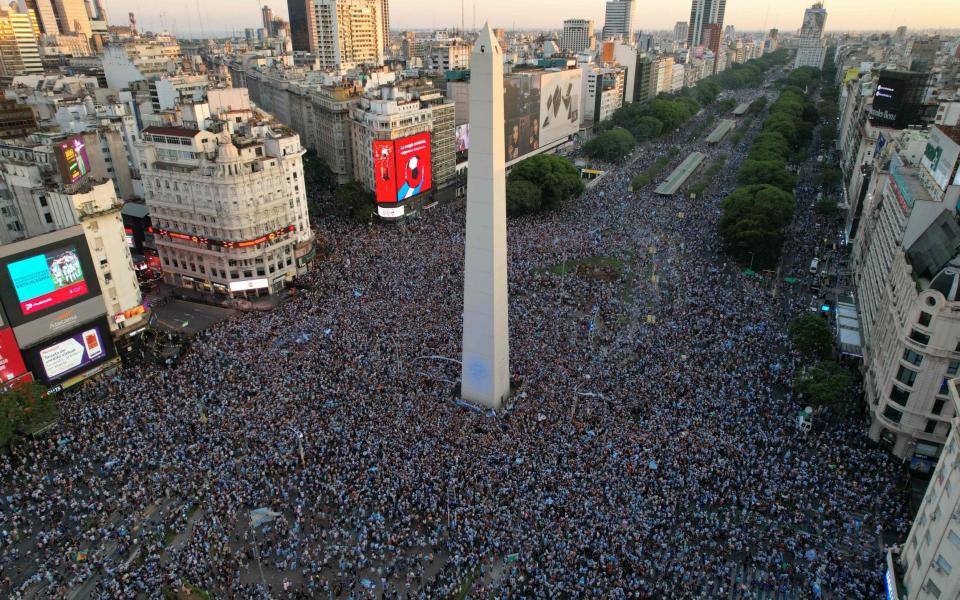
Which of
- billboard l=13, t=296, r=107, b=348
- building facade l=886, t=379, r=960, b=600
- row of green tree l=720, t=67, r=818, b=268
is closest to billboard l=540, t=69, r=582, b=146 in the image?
row of green tree l=720, t=67, r=818, b=268

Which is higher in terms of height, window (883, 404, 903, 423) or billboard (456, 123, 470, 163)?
billboard (456, 123, 470, 163)

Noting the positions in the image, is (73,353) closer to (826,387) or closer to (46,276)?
(46,276)

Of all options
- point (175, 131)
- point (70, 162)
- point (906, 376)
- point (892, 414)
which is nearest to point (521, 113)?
point (175, 131)

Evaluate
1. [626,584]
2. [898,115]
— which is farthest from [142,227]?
[898,115]

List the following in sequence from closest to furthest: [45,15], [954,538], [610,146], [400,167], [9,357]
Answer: [954,538] < [9,357] < [400,167] < [610,146] < [45,15]

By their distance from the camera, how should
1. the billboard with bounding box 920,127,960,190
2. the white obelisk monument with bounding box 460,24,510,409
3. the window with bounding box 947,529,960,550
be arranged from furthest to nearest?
the billboard with bounding box 920,127,960,190 → the white obelisk monument with bounding box 460,24,510,409 → the window with bounding box 947,529,960,550

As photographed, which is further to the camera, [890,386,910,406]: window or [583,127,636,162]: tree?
[583,127,636,162]: tree

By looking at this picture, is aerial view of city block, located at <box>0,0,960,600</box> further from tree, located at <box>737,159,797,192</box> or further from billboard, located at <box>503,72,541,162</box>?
billboard, located at <box>503,72,541,162</box>

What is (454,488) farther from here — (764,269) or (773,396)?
(764,269)
